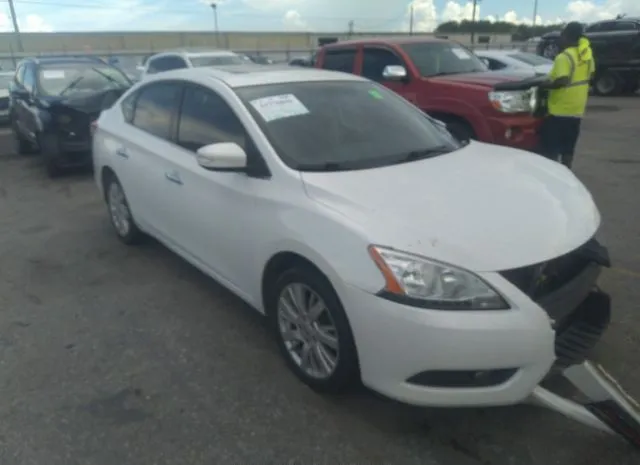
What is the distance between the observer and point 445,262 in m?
2.38

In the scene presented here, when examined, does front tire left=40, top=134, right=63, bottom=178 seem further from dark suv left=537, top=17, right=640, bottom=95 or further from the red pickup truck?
dark suv left=537, top=17, right=640, bottom=95

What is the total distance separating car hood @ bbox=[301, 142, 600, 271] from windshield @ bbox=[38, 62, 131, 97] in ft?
22.8

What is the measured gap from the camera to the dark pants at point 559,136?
6312mm

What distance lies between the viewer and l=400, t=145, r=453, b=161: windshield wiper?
3396mm

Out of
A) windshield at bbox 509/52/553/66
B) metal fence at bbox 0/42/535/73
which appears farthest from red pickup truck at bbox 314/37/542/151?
metal fence at bbox 0/42/535/73

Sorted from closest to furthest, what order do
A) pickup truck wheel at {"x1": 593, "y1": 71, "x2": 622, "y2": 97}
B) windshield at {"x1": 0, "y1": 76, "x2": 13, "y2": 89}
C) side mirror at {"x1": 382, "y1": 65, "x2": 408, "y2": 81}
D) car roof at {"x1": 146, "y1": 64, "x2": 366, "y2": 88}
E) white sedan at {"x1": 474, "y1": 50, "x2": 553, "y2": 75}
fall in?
1. car roof at {"x1": 146, "y1": 64, "x2": 366, "y2": 88}
2. side mirror at {"x1": 382, "y1": 65, "x2": 408, "y2": 81}
3. white sedan at {"x1": 474, "y1": 50, "x2": 553, "y2": 75}
4. windshield at {"x1": 0, "y1": 76, "x2": 13, "y2": 89}
5. pickup truck wheel at {"x1": 593, "y1": 71, "x2": 622, "y2": 97}

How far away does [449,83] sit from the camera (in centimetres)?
706

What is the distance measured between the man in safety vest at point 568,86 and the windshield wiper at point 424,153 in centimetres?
319

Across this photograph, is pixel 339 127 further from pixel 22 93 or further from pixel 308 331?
pixel 22 93

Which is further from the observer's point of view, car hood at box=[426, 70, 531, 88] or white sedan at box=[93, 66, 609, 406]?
car hood at box=[426, 70, 531, 88]

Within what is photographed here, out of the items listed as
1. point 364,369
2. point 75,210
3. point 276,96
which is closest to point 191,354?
point 364,369

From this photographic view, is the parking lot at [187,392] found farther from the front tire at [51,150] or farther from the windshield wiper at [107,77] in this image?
the windshield wiper at [107,77]

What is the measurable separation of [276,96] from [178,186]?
94 centimetres

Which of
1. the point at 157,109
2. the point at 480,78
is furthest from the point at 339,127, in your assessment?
the point at 480,78
